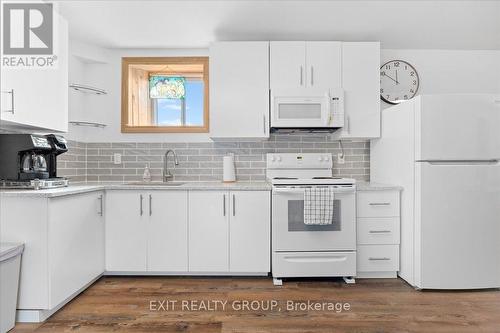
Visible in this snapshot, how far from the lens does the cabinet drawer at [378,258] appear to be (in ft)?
9.78

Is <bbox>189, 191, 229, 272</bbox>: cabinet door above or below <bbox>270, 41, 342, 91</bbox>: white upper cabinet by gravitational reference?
below

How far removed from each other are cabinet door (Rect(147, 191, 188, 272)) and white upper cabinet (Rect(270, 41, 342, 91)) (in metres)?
1.49

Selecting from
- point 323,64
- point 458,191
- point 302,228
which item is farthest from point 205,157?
point 458,191

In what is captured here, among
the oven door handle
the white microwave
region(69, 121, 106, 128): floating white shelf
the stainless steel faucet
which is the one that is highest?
the white microwave

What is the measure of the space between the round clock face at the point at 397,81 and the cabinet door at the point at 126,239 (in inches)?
106

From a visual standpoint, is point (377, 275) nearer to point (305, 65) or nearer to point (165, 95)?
point (305, 65)

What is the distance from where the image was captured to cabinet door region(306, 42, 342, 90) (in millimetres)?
3211

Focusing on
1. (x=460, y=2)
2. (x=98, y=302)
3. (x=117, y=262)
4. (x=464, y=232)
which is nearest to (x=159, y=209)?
(x=117, y=262)

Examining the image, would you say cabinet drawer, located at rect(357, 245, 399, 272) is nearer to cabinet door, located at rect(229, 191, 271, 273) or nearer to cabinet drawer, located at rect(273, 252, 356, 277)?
cabinet drawer, located at rect(273, 252, 356, 277)

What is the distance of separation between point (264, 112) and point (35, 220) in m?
2.03

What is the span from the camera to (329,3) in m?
2.74

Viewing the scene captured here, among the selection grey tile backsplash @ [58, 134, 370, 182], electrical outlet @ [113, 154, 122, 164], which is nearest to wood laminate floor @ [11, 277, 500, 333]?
grey tile backsplash @ [58, 134, 370, 182]

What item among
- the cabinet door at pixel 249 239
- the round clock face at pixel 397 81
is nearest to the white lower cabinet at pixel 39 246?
the cabinet door at pixel 249 239

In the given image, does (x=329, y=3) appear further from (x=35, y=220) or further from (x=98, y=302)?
(x=98, y=302)
